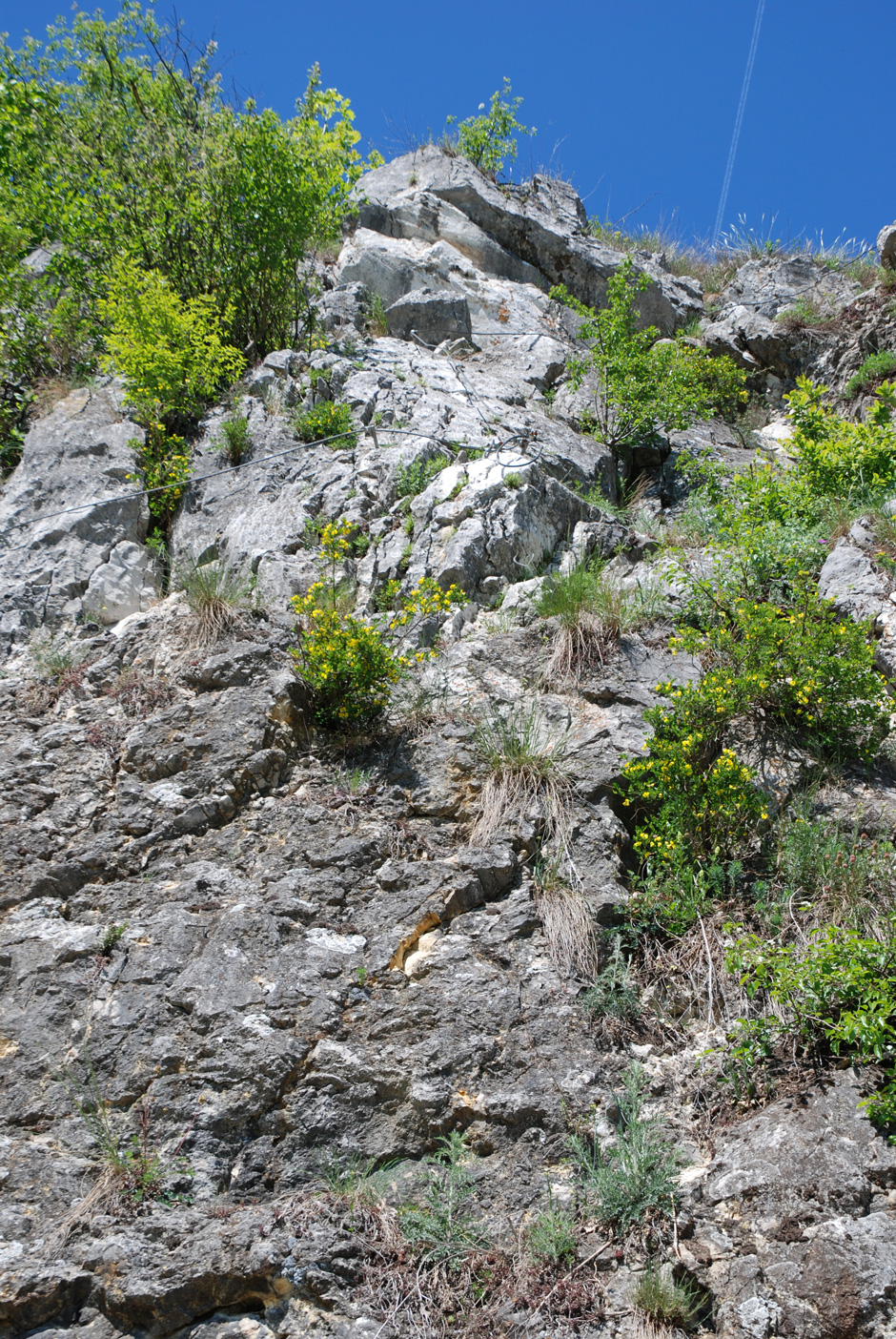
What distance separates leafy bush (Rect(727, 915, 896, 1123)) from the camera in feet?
11.0

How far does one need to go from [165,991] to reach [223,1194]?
0.94m

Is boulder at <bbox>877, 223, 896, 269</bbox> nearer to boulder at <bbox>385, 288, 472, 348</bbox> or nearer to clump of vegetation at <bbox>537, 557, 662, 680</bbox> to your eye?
boulder at <bbox>385, 288, 472, 348</bbox>

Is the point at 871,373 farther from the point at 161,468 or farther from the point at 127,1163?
the point at 127,1163

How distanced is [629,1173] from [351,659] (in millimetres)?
3193

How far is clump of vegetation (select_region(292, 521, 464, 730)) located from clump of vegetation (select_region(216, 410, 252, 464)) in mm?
2606

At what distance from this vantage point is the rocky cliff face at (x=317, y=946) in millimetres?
3188

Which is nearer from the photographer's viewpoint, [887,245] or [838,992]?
[838,992]

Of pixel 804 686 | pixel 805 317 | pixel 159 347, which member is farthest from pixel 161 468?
pixel 805 317

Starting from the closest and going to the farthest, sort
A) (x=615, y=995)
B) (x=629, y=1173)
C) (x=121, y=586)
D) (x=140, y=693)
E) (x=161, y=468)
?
(x=629, y=1173)
(x=615, y=995)
(x=140, y=693)
(x=121, y=586)
(x=161, y=468)

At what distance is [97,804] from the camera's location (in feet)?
16.4

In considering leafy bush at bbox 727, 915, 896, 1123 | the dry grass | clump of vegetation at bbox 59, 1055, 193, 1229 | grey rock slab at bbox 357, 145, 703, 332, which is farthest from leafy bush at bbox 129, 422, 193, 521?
leafy bush at bbox 727, 915, 896, 1123

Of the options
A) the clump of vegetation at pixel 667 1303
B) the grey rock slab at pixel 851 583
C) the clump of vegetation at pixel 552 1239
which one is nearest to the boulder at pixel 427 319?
the grey rock slab at pixel 851 583

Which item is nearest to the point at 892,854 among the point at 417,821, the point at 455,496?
the point at 417,821

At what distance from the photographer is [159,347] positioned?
7965 millimetres
